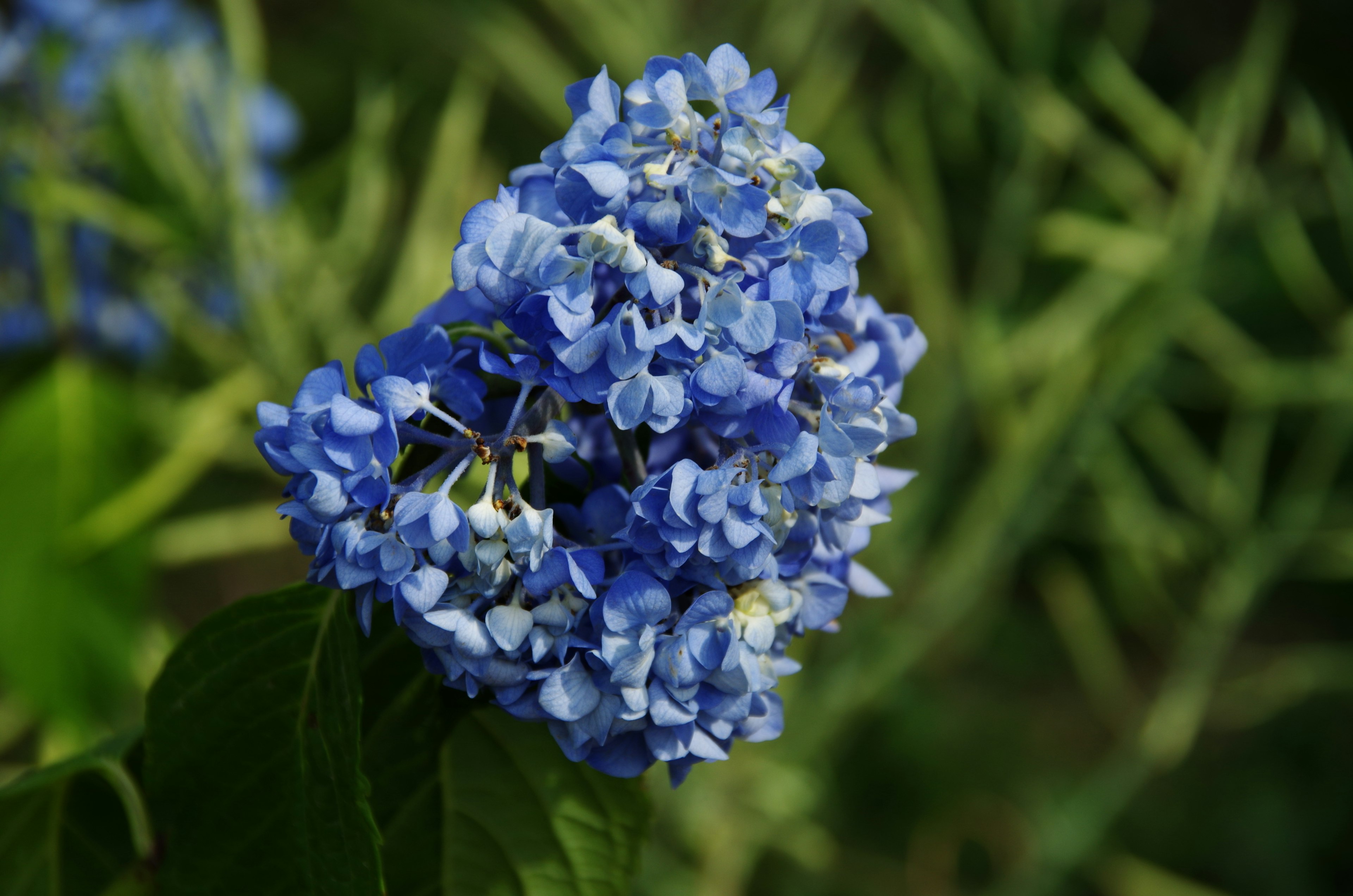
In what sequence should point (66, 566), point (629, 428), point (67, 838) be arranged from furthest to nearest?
1. point (66, 566)
2. point (67, 838)
3. point (629, 428)

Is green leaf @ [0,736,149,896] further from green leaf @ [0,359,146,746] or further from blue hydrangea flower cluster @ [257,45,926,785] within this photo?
green leaf @ [0,359,146,746]

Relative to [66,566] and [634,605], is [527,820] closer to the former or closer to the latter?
[634,605]

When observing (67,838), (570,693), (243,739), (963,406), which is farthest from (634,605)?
(963,406)

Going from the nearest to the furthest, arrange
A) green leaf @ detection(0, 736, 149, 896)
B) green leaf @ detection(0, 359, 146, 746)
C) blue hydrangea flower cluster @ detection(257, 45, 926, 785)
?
1. blue hydrangea flower cluster @ detection(257, 45, 926, 785)
2. green leaf @ detection(0, 736, 149, 896)
3. green leaf @ detection(0, 359, 146, 746)

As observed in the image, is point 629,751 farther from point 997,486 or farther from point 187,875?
point 997,486

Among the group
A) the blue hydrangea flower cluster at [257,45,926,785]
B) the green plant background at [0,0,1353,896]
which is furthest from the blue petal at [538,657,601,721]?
the green plant background at [0,0,1353,896]

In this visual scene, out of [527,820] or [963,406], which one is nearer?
[527,820]
